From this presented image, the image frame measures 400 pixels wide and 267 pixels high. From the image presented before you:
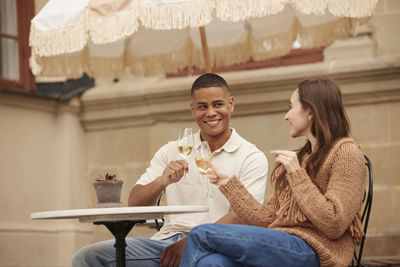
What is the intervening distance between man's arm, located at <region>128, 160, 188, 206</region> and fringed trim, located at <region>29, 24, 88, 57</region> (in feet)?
3.89

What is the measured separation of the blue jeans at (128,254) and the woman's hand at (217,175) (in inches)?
22.9

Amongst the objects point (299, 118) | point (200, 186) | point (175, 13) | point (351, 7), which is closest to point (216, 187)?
point (200, 186)

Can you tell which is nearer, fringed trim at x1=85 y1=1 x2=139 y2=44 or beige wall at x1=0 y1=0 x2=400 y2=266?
fringed trim at x1=85 y1=1 x2=139 y2=44

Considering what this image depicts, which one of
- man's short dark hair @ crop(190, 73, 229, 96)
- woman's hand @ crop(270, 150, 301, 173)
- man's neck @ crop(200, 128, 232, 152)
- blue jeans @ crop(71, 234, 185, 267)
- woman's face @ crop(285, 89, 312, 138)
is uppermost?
man's short dark hair @ crop(190, 73, 229, 96)

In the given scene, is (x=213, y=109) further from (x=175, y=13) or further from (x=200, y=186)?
(x=175, y=13)

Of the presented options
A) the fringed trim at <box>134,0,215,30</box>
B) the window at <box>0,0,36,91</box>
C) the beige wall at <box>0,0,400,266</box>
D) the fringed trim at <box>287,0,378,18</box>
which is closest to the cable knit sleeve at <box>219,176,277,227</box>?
the fringed trim at <box>134,0,215,30</box>

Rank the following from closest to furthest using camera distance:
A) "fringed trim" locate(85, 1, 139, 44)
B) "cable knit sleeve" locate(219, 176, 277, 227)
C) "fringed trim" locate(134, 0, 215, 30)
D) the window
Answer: "cable knit sleeve" locate(219, 176, 277, 227), "fringed trim" locate(134, 0, 215, 30), "fringed trim" locate(85, 1, 139, 44), the window

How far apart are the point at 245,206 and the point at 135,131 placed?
3.98 metres

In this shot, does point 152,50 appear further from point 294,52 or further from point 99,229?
point 99,229

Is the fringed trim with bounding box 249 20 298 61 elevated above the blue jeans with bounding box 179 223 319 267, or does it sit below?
above

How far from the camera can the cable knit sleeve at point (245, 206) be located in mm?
3352

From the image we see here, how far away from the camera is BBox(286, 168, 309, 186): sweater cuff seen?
3033 mm

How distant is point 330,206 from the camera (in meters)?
2.95

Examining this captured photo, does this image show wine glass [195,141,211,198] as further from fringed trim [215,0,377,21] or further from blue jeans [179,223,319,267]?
fringed trim [215,0,377,21]
